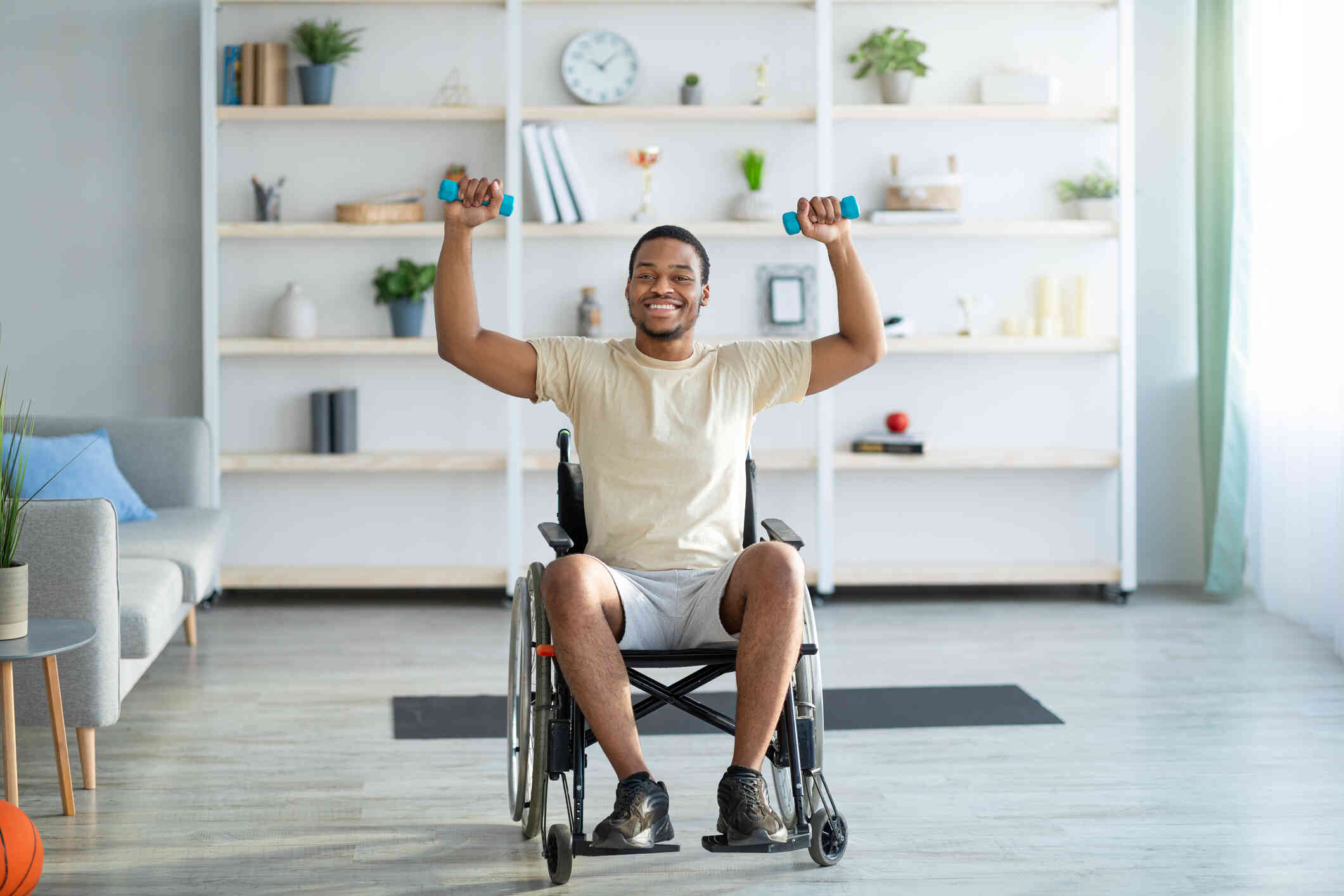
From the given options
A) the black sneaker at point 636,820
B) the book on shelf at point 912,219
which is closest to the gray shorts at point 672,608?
the black sneaker at point 636,820

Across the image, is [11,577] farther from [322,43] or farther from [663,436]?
[322,43]

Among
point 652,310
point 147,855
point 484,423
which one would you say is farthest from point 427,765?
point 484,423

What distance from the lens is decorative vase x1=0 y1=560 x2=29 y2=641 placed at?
8.11 feet

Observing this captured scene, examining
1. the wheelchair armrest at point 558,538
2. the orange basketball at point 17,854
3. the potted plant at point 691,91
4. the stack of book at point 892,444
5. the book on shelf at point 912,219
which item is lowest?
the orange basketball at point 17,854

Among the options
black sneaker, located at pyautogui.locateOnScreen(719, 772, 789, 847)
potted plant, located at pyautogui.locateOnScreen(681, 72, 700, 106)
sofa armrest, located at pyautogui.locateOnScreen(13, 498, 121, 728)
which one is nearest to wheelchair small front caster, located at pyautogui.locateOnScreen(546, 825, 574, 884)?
black sneaker, located at pyautogui.locateOnScreen(719, 772, 789, 847)

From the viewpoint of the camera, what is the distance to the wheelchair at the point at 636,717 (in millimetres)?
2273

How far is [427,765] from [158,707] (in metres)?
0.87

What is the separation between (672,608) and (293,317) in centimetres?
270

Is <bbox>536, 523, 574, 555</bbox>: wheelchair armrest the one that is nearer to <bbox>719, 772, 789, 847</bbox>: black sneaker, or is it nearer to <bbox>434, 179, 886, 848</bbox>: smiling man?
<bbox>434, 179, 886, 848</bbox>: smiling man

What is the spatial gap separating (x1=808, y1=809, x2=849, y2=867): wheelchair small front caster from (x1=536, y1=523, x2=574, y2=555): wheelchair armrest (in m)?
0.65

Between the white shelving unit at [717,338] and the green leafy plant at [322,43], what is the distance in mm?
154

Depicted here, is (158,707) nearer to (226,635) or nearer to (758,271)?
(226,635)

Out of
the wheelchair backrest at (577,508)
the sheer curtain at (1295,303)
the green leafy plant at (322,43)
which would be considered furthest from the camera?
the green leafy plant at (322,43)

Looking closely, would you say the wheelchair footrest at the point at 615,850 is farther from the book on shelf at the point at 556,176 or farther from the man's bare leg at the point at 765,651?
the book on shelf at the point at 556,176
